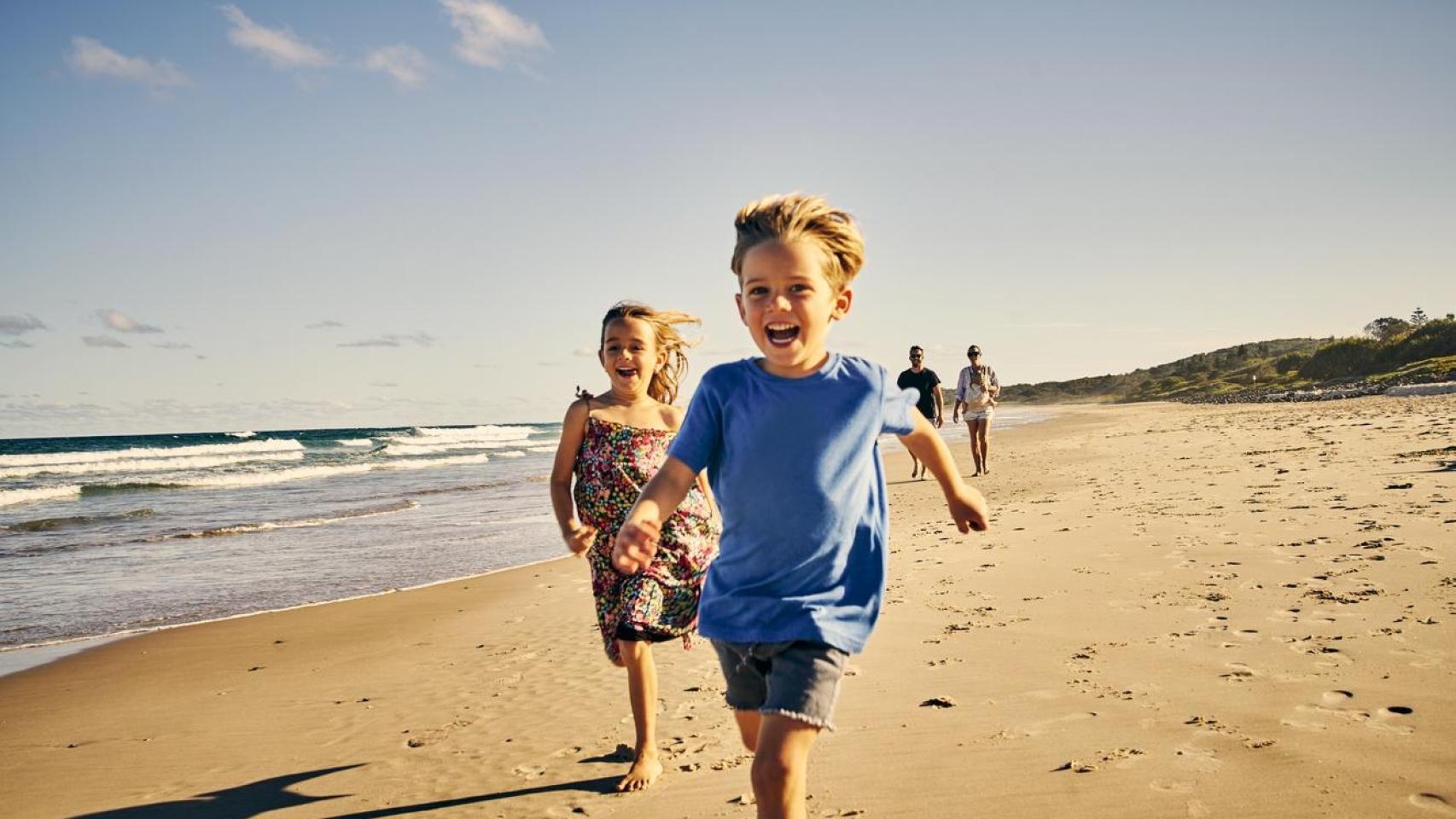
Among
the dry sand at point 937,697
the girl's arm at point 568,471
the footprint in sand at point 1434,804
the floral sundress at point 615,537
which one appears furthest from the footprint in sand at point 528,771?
the footprint in sand at point 1434,804

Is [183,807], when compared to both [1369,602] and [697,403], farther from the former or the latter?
[1369,602]

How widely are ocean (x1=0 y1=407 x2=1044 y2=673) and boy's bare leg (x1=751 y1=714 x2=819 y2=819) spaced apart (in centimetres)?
707

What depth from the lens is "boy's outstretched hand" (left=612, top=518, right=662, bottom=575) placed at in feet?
6.43

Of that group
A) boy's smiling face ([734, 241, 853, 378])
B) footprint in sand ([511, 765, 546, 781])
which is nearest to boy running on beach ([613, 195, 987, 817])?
boy's smiling face ([734, 241, 853, 378])

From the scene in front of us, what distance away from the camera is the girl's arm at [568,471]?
3.78 meters

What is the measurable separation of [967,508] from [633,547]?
979 millimetres

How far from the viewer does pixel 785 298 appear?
2281 mm

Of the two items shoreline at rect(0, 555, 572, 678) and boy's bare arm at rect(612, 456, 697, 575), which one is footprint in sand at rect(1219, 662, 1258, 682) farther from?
shoreline at rect(0, 555, 572, 678)

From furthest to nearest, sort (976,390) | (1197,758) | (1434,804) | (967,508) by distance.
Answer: (976,390) → (1197,758) → (1434,804) → (967,508)

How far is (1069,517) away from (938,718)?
5951 mm

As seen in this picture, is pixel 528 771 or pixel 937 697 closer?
pixel 528 771

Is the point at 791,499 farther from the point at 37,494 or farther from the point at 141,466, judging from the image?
the point at 141,466

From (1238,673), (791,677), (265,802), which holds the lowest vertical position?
(265,802)

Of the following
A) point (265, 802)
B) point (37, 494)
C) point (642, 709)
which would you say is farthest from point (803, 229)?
point (37, 494)
